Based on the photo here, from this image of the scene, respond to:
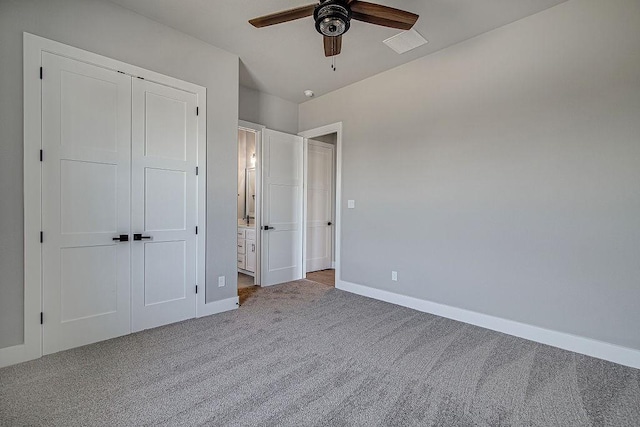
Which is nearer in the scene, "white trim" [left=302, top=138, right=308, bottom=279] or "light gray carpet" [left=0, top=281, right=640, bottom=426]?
"light gray carpet" [left=0, top=281, right=640, bottom=426]

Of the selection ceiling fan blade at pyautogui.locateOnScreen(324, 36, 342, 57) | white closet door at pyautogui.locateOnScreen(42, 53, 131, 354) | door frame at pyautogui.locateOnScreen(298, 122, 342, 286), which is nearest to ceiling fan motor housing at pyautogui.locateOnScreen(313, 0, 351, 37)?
ceiling fan blade at pyautogui.locateOnScreen(324, 36, 342, 57)

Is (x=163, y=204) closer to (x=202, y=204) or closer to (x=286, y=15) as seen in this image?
(x=202, y=204)

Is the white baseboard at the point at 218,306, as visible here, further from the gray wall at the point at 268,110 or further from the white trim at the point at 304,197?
the gray wall at the point at 268,110

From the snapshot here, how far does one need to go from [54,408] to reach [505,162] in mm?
3891

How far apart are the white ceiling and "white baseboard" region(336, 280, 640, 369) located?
9.33ft

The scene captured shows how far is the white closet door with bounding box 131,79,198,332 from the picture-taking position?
277 cm

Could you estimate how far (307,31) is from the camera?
2.92 metres

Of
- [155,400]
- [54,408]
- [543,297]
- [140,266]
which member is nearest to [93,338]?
[140,266]

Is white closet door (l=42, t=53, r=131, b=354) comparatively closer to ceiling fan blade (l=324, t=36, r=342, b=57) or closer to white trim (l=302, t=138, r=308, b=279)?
ceiling fan blade (l=324, t=36, r=342, b=57)

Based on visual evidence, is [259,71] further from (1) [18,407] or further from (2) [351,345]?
(1) [18,407]

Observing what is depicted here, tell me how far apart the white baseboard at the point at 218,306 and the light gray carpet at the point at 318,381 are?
0.92 feet

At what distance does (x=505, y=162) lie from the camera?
9.32ft

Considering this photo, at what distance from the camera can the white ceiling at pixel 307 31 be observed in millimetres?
2555

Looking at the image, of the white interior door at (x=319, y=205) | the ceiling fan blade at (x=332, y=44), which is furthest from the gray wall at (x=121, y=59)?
the white interior door at (x=319, y=205)
